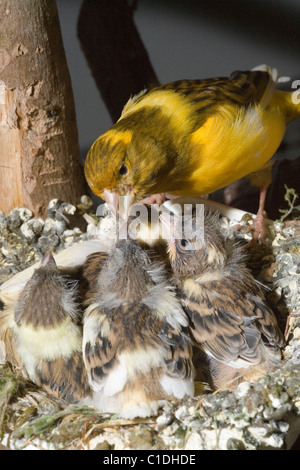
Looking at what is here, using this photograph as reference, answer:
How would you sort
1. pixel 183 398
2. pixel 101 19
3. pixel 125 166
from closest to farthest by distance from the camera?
pixel 183 398 → pixel 125 166 → pixel 101 19

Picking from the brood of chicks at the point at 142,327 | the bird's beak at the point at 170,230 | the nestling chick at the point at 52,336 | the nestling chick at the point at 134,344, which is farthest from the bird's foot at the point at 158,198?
the nestling chick at the point at 52,336

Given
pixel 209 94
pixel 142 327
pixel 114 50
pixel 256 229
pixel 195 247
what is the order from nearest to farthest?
pixel 142 327 < pixel 195 247 < pixel 209 94 < pixel 256 229 < pixel 114 50

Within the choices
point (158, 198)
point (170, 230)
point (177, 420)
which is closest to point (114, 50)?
point (158, 198)

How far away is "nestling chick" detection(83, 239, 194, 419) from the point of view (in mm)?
2324

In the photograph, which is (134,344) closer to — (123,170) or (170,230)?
(170,230)

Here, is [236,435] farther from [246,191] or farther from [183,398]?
[246,191]

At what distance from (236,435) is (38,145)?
1.97m

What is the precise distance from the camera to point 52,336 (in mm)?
2438

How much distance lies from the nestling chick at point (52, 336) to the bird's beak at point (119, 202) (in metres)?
0.46

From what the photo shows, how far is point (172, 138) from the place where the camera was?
9.60 ft

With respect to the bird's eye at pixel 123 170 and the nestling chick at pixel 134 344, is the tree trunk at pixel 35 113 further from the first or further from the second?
the nestling chick at pixel 134 344

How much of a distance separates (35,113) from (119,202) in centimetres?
85

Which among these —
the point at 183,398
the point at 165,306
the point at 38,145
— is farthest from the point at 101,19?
the point at 183,398

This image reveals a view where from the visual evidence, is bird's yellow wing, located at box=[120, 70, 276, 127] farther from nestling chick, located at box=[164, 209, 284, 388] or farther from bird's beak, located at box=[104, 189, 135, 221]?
nestling chick, located at box=[164, 209, 284, 388]
